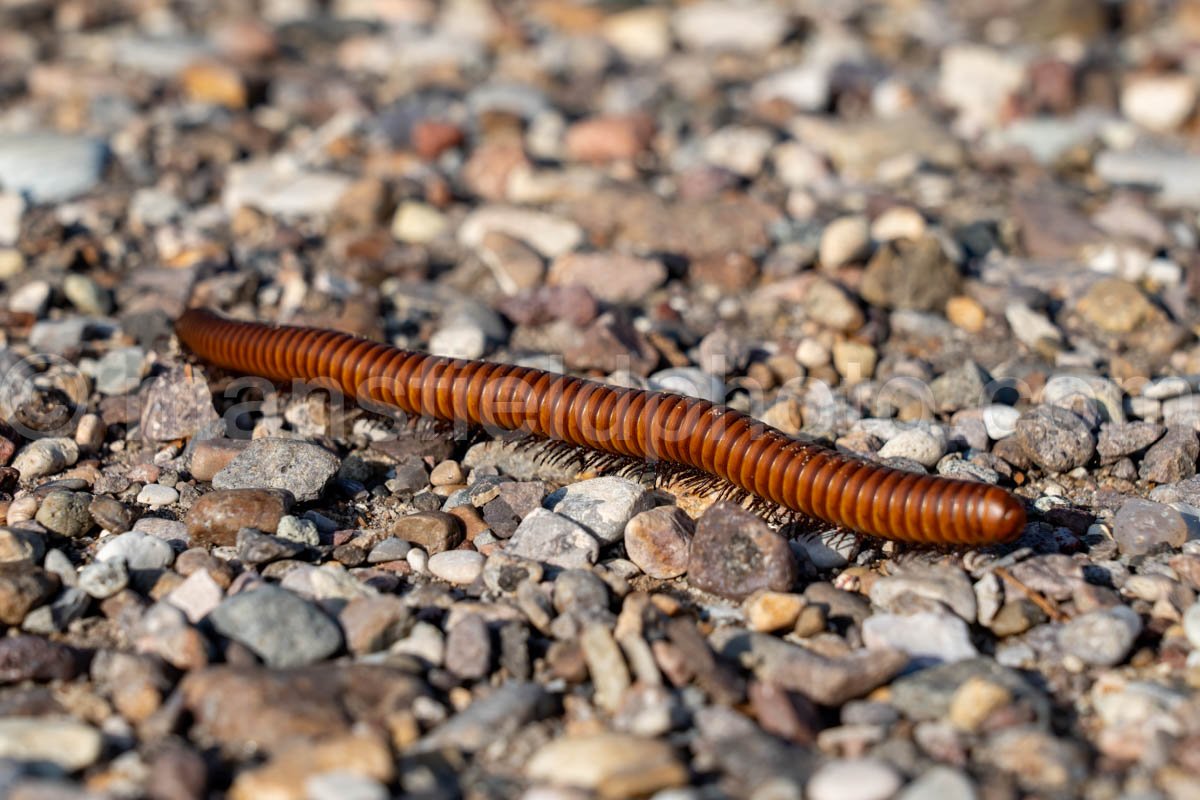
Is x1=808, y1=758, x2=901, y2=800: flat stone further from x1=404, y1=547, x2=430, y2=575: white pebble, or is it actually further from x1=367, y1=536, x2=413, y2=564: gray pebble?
x1=367, y1=536, x2=413, y2=564: gray pebble

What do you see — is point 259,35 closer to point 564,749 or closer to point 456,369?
point 456,369

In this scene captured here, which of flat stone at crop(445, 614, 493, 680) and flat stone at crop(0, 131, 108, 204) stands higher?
flat stone at crop(445, 614, 493, 680)

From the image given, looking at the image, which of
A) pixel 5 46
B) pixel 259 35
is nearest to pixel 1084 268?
pixel 259 35

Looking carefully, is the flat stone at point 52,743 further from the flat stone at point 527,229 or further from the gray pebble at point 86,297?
the flat stone at point 527,229

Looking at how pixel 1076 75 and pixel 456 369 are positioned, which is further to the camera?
Result: pixel 1076 75

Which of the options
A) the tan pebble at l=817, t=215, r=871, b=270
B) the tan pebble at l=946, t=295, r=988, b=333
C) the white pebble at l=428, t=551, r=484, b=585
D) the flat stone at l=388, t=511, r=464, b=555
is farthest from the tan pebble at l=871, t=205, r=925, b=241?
the white pebble at l=428, t=551, r=484, b=585

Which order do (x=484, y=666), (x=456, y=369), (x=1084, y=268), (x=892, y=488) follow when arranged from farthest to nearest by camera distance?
(x=1084, y=268) < (x=456, y=369) < (x=892, y=488) < (x=484, y=666)

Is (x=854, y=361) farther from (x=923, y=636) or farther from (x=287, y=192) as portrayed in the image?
(x=287, y=192)
